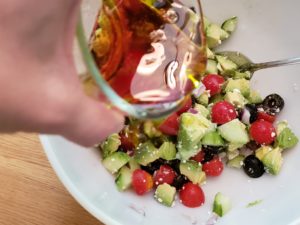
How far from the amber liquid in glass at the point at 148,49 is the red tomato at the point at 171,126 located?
0.14 metres

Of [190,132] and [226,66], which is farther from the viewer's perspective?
[226,66]

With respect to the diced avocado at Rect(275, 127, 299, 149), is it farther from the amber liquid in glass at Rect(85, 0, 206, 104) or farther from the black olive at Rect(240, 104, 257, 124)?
the amber liquid in glass at Rect(85, 0, 206, 104)

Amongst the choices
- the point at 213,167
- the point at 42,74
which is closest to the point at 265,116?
the point at 213,167

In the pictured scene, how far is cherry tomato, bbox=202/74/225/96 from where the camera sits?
108 centimetres

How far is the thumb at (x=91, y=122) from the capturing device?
1.97 ft

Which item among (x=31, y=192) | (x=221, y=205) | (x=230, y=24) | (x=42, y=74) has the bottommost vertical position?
(x=31, y=192)

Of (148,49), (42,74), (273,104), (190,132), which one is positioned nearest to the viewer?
(42,74)

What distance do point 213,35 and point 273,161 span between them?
264 millimetres

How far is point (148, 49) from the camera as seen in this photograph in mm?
863

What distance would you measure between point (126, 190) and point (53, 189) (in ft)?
0.51

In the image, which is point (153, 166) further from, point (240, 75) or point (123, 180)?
point (240, 75)

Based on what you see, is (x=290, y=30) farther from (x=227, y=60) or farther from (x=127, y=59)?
(x=127, y=59)

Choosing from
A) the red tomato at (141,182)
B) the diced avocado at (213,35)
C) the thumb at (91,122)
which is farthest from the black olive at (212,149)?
the thumb at (91,122)

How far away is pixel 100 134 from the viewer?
0.64m
